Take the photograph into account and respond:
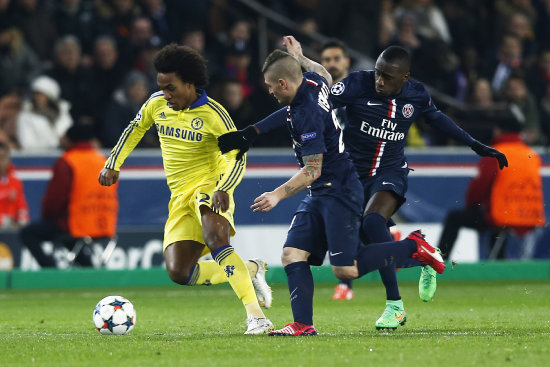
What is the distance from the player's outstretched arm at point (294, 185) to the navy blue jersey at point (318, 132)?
0.06m

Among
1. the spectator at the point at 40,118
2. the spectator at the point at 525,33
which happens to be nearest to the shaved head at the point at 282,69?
the spectator at the point at 40,118

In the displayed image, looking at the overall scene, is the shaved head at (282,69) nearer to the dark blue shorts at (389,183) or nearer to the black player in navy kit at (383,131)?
the black player in navy kit at (383,131)

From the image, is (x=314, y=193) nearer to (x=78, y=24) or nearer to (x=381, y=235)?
(x=381, y=235)

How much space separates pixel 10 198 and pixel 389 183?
6.51 meters

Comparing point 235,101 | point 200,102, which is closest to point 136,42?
point 235,101

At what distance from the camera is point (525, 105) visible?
16.3m

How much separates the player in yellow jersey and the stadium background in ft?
16.2

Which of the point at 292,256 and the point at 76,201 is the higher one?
the point at 292,256

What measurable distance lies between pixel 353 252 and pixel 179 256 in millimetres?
1533

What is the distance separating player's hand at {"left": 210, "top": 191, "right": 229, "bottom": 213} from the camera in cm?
777

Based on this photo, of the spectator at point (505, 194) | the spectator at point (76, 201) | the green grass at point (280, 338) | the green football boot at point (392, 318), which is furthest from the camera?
the spectator at point (505, 194)

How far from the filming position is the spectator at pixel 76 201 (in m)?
13.1

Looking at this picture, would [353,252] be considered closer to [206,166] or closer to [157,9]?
[206,166]

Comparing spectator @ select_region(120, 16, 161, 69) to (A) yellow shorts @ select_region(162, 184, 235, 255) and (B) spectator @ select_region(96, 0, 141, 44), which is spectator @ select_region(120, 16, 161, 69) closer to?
(B) spectator @ select_region(96, 0, 141, 44)
